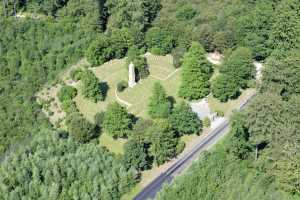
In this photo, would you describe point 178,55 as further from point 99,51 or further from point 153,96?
point 99,51

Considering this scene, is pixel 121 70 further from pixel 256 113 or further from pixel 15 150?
pixel 256 113

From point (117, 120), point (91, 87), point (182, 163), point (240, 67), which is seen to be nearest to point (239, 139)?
point (182, 163)

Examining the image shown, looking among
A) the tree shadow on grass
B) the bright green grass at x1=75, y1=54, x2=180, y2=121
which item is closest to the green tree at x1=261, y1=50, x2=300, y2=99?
the bright green grass at x1=75, y1=54, x2=180, y2=121

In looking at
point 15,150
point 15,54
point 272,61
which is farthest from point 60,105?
point 272,61

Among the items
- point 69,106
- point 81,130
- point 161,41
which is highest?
point 161,41

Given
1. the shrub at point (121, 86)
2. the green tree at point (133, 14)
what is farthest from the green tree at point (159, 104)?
the green tree at point (133, 14)

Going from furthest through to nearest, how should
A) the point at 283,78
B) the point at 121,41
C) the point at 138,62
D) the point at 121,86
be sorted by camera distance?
the point at 121,41, the point at 138,62, the point at 121,86, the point at 283,78
